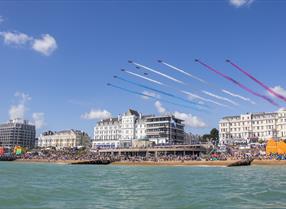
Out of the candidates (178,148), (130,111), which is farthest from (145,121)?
(178,148)

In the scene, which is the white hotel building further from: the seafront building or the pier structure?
the pier structure

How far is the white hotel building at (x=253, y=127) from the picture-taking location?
565 ft

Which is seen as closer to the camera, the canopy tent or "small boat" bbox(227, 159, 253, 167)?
"small boat" bbox(227, 159, 253, 167)

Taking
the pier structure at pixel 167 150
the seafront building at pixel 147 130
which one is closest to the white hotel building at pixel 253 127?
the seafront building at pixel 147 130

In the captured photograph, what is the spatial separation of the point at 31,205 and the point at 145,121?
160m

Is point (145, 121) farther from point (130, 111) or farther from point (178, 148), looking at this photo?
point (178, 148)

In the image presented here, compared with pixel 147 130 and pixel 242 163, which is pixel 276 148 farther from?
pixel 147 130

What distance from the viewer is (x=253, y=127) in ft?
595

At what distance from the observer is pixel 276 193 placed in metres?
32.0

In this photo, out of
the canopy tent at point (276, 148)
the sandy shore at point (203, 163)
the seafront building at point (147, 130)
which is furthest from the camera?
the seafront building at point (147, 130)

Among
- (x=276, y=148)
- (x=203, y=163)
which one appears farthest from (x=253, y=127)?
(x=203, y=163)

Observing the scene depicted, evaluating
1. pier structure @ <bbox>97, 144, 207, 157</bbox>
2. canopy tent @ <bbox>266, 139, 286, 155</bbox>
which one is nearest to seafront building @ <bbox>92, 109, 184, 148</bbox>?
pier structure @ <bbox>97, 144, 207, 157</bbox>

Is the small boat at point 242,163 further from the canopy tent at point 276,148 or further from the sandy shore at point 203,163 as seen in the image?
the canopy tent at point 276,148

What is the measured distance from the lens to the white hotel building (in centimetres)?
17212
